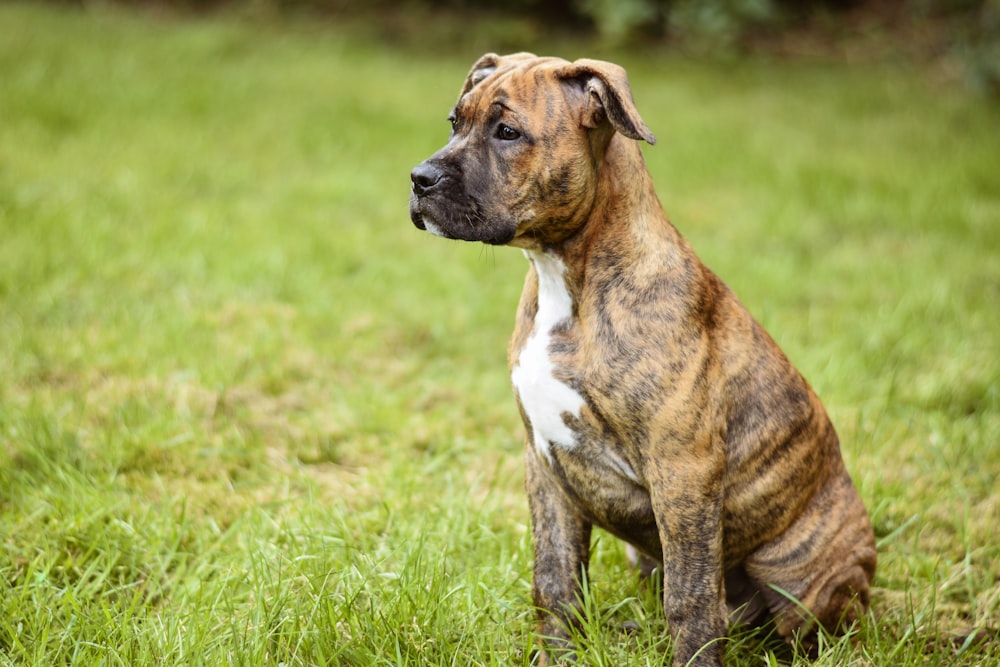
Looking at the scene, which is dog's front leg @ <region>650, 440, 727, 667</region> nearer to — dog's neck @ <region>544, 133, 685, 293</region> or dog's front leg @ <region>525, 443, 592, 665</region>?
dog's front leg @ <region>525, 443, 592, 665</region>

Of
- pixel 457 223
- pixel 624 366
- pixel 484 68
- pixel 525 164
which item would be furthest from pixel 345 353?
pixel 624 366

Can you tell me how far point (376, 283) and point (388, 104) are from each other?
154 inches

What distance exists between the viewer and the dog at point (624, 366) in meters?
2.77

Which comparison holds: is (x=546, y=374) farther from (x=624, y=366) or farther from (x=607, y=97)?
(x=607, y=97)

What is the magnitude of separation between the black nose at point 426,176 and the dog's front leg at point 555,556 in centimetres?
91

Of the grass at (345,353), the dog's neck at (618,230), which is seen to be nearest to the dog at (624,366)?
the dog's neck at (618,230)

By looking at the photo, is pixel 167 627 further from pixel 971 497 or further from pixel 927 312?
pixel 927 312

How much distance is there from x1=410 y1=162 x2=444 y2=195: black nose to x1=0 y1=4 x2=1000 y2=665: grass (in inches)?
47.6

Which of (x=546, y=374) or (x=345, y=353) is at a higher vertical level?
(x=546, y=374)

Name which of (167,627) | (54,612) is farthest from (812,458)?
(54,612)

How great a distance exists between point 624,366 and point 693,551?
0.57 meters

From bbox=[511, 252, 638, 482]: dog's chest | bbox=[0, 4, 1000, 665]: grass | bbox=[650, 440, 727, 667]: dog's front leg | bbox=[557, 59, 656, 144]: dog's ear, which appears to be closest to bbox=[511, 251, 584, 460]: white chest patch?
bbox=[511, 252, 638, 482]: dog's chest

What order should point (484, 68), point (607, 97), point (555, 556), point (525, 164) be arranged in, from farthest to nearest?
1. point (484, 68)
2. point (555, 556)
3. point (525, 164)
4. point (607, 97)

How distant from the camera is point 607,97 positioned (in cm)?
271
